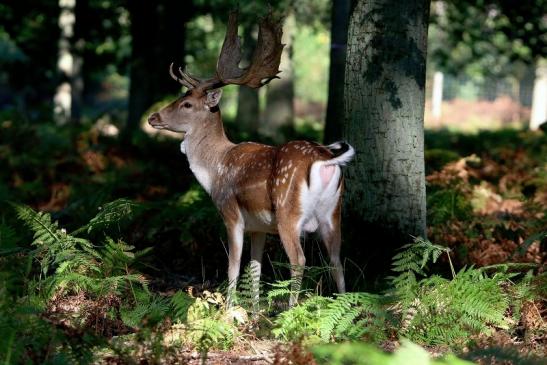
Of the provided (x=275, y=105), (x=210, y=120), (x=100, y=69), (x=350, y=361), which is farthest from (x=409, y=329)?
(x=100, y=69)

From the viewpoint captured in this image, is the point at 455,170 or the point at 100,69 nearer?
the point at 455,170

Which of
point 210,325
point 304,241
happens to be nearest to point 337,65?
point 304,241

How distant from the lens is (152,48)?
1605 cm

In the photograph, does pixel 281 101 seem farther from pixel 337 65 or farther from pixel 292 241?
pixel 292 241

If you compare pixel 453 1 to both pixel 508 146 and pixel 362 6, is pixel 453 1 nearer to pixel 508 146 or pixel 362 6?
pixel 508 146

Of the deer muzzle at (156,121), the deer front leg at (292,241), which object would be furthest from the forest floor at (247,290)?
the deer muzzle at (156,121)

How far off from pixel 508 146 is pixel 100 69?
12.0 metres

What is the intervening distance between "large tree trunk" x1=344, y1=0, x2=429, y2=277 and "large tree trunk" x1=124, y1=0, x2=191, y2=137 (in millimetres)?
9018

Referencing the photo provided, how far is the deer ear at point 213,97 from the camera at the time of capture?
729 centimetres

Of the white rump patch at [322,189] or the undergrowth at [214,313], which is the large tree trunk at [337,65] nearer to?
the white rump patch at [322,189]

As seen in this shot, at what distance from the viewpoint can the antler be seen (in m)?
7.19

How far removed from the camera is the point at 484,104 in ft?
132

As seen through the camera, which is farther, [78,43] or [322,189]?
[78,43]

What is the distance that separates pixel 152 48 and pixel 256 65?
9.18 meters
